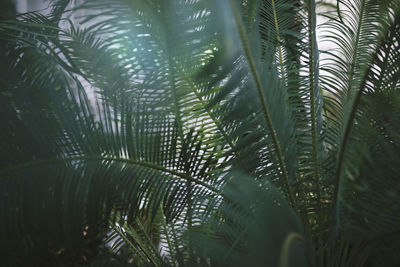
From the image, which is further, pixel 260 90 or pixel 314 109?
pixel 314 109

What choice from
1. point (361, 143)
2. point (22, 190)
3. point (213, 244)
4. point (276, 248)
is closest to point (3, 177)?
point (22, 190)

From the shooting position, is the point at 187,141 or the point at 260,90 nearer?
the point at 260,90

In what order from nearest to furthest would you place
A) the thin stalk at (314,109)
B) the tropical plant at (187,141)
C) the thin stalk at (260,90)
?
1. the thin stalk at (260,90)
2. the tropical plant at (187,141)
3. the thin stalk at (314,109)

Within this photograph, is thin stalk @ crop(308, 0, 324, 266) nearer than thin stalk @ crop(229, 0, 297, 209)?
No

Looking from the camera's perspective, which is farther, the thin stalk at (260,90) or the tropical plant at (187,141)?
the tropical plant at (187,141)

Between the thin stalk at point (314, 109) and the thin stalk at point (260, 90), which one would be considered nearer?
the thin stalk at point (260, 90)

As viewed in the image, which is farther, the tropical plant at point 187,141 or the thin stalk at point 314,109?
the thin stalk at point 314,109

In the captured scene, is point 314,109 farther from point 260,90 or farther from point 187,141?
point 187,141

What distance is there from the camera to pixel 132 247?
146cm

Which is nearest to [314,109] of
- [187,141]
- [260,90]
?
[260,90]

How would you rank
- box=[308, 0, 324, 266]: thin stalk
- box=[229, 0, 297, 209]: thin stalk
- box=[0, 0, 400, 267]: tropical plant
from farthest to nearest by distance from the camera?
box=[308, 0, 324, 266]: thin stalk < box=[0, 0, 400, 267]: tropical plant < box=[229, 0, 297, 209]: thin stalk

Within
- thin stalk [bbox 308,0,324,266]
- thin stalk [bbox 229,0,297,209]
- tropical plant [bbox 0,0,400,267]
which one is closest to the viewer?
thin stalk [bbox 229,0,297,209]

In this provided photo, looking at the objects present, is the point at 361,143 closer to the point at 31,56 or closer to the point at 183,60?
the point at 183,60

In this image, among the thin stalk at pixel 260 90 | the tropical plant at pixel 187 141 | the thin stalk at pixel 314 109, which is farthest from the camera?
the thin stalk at pixel 314 109
